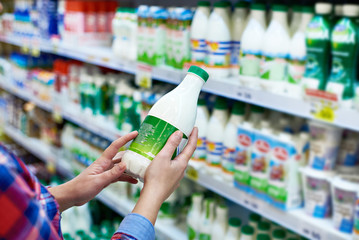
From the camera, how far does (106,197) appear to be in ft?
8.70

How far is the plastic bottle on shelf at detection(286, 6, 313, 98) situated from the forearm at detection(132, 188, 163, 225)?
76cm

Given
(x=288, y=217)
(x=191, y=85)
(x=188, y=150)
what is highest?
(x=191, y=85)

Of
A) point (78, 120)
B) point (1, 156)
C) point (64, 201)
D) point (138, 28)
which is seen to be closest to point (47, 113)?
point (78, 120)

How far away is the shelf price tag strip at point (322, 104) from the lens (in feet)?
4.27

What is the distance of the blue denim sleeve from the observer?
901mm

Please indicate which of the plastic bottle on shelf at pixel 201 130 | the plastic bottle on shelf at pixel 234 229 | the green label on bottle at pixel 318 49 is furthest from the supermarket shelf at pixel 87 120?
the green label on bottle at pixel 318 49

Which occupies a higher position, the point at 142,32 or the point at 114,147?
the point at 142,32

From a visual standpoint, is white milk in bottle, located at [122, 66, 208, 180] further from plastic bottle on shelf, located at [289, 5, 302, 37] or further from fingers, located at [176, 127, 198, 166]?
plastic bottle on shelf, located at [289, 5, 302, 37]

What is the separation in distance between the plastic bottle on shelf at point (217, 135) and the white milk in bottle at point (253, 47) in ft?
0.83

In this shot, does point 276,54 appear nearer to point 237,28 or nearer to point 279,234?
point 237,28

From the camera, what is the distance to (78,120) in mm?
2830

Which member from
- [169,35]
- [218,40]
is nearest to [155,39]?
[169,35]

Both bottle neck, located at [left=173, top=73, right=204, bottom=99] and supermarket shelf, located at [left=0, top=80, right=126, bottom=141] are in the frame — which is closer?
bottle neck, located at [left=173, top=73, right=204, bottom=99]

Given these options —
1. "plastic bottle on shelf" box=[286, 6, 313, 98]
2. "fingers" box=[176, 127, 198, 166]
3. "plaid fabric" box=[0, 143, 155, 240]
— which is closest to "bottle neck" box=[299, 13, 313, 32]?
"plastic bottle on shelf" box=[286, 6, 313, 98]
